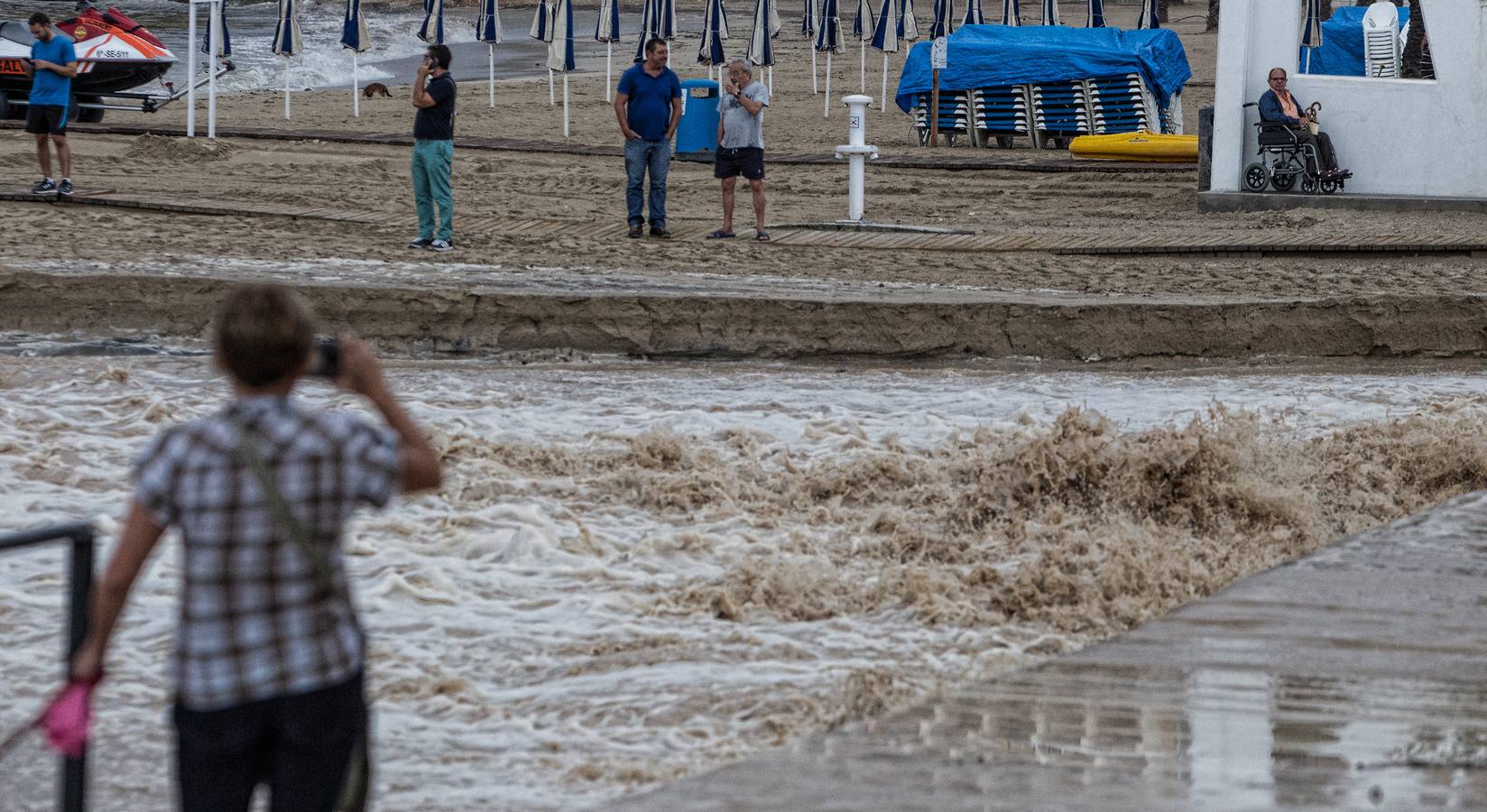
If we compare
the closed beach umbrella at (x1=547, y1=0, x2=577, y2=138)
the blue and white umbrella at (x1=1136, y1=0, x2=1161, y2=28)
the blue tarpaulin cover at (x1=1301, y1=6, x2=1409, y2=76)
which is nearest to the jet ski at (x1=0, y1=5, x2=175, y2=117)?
the closed beach umbrella at (x1=547, y1=0, x2=577, y2=138)

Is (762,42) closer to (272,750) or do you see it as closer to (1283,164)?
(1283,164)

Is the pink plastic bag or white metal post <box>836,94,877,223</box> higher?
white metal post <box>836,94,877,223</box>

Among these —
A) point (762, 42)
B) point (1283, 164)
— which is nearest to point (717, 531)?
point (1283, 164)

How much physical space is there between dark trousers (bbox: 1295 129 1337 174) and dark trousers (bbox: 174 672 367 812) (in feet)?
50.2

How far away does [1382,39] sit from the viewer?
23.0m

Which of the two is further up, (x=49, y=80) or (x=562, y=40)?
(x=562, y=40)

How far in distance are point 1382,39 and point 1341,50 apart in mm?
7051

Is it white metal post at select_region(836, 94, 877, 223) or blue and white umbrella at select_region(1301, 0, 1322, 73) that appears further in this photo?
blue and white umbrella at select_region(1301, 0, 1322, 73)

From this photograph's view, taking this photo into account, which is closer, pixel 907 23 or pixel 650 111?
pixel 650 111

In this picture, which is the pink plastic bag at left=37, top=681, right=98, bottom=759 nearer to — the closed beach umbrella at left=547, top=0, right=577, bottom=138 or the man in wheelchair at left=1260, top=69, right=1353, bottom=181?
the man in wheelchair at left=1260, top=69, right=1353, bottom=181

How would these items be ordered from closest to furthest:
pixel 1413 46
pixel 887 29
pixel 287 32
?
pixel 1413 46, pixel 287 32, pixel 887 29

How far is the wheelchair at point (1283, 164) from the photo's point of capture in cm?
1692

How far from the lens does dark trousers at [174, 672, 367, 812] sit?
3.03 meters

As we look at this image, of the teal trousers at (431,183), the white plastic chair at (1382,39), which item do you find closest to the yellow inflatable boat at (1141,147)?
the white plastic chair at (1382,39)
